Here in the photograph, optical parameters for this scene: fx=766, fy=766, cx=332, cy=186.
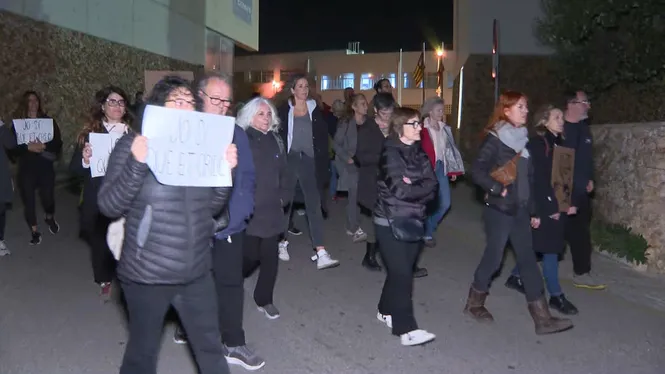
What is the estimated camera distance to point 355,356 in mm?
5754

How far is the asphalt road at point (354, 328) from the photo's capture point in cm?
557

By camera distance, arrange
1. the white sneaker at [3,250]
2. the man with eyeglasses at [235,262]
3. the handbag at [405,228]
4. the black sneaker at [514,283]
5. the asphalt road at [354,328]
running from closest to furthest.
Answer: the man with eyeglasses at [235,262] < the asphalt road at [354,328] < the handbag at [405,228] < the black sneaker at [514,283] < the white sneaker at [3,250]

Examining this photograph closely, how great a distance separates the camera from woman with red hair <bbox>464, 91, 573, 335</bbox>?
20.4 ft

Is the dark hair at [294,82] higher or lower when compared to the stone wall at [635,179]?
higher

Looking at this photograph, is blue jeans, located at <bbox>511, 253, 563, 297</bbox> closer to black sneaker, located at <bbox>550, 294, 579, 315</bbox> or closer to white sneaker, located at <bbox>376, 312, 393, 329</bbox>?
black sneaker, located at <bbox>550, 294, 579, 315</bbox>

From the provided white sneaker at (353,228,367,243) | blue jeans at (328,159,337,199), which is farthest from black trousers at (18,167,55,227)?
blue jeans at (328,159,337,199)

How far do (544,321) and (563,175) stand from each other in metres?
1.43

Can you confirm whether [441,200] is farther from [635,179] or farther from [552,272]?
[552,272]

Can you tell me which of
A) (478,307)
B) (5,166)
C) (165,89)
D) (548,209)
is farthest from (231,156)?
(5,166)

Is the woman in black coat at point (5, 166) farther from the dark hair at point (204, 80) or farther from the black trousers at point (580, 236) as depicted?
the black trousers at point (580, 236)

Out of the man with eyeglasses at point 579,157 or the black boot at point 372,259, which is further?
the black boot at point 372,259

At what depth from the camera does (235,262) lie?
5.38 m

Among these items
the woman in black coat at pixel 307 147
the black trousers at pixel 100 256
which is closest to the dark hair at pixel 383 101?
the woman in black coat at pixel 307 147

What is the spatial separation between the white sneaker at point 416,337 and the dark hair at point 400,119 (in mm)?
1563
